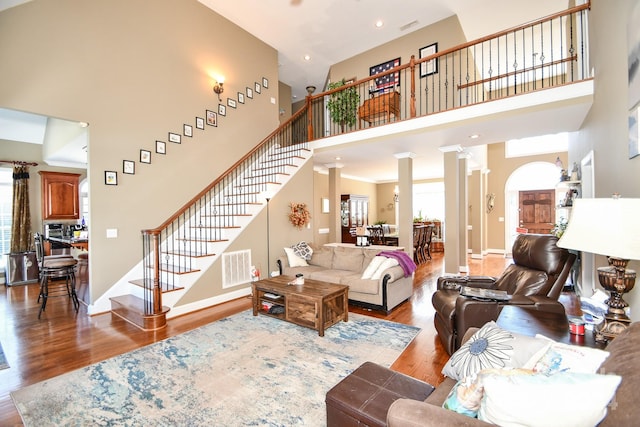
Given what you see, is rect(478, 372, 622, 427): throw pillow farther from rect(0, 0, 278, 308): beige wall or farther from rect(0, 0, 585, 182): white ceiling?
rect(0, 0, 278, 308): beige wall

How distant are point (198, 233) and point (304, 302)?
8.70ft

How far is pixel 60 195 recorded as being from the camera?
6.41 metres

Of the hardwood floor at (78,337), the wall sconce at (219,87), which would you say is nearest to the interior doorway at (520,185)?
the hardwood floor at (78,337)

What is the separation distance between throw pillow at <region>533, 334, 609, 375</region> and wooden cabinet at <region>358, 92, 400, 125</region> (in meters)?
5.63

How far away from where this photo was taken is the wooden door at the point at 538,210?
8.86 metres

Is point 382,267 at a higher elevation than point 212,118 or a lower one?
lower

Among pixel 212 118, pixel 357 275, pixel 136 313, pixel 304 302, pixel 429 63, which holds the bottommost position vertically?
pixel 136 313

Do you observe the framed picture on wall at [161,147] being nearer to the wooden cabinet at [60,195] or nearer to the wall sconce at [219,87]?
the wall sconce at [219,87]

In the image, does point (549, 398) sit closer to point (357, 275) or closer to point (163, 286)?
point (357, 275)

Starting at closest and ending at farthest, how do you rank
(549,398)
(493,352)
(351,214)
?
1. (549,398)
2. (493,352)
3. (351,214)

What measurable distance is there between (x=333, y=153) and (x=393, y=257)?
10.5ft

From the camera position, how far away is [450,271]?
6.19 metres

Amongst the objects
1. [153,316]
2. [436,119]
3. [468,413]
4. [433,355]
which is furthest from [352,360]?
[436,119]

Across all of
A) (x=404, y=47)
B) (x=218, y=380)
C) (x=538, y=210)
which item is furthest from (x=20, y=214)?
(x=538, y=210)
